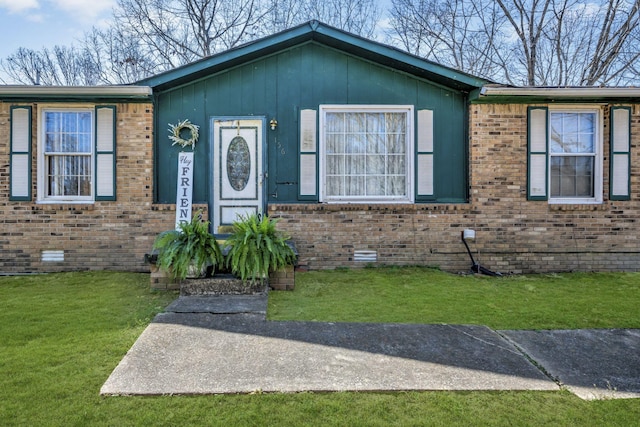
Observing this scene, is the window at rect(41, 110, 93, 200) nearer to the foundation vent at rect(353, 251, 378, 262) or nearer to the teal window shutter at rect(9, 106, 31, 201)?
the teal window shutter at rect(9, 106, 31, 201)

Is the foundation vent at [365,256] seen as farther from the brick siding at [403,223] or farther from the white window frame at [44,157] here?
the white window frame at [44,157]

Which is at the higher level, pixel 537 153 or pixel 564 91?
pixel 564 91

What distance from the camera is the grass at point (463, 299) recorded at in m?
3.97

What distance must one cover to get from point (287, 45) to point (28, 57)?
1661cm

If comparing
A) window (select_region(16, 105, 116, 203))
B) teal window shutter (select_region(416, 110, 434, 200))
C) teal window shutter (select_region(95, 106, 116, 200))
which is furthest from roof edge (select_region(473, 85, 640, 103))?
window (select_region(16, 105, 116, 203))

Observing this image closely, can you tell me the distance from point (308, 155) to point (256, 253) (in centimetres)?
230

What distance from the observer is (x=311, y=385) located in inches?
98.8

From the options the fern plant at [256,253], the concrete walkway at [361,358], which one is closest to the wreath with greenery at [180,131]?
the fern plant at [256,253]

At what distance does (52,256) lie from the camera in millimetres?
6223

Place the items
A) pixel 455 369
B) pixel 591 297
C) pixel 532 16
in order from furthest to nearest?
pixel 532 16
pixel 591 297
pixel 455 369

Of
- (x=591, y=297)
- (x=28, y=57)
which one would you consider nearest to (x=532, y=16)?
(x=591, y=297)

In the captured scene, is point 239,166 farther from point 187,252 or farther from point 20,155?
point 20,155

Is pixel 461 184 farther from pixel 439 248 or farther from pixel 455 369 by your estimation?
pixel 455 369

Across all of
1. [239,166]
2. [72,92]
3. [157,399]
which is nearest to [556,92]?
[239,166]
